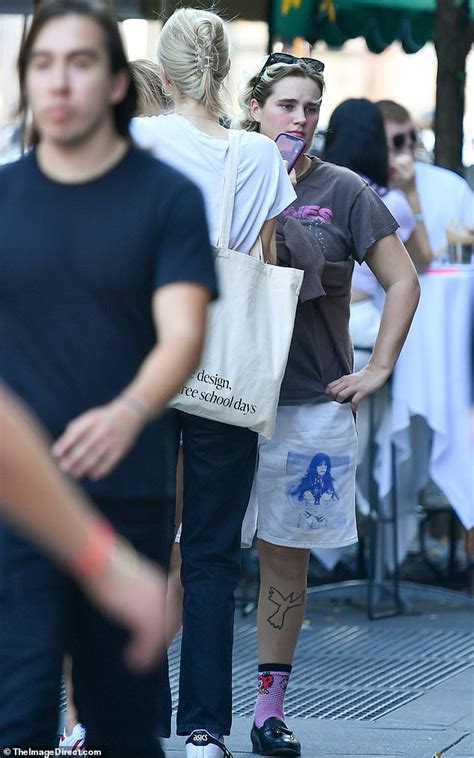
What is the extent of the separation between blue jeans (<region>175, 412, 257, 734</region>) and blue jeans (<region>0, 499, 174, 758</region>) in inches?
43.8

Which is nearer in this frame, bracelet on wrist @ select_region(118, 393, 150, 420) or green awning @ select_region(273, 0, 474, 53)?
bracelet on wrist @ select_region(118, 393, 150, 420)

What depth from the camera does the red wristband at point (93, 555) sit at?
1992 millimetres

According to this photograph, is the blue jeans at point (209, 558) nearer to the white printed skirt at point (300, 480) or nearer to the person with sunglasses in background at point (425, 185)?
the white printed skirt at point (300, 480)

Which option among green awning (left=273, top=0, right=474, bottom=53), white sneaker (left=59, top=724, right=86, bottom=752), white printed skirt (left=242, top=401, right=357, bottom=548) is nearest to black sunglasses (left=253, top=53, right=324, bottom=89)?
white printed skirt (left=242, top=401, right=357, bottom=548)

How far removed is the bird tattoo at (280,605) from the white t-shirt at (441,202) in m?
2.99

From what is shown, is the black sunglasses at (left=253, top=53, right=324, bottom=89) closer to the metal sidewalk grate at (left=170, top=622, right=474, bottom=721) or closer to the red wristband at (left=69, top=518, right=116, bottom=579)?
the metal sidewalk grate at (left=170, top=622, right=474, bottom=721)

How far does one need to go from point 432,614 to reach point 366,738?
6.87 feet

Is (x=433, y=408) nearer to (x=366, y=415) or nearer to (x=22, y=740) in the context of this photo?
(x=366, y=415)

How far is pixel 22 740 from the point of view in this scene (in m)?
2.65

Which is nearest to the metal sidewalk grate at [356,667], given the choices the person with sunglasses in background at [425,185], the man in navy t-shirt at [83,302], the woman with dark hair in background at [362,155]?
the woman with dark hair in background at [362,155]

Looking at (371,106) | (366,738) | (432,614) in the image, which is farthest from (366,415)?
(366,738)

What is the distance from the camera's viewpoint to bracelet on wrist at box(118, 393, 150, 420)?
2449 mm

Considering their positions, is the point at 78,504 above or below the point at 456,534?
above

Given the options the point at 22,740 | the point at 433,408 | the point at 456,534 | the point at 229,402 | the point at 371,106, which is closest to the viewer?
the point at 22,740
